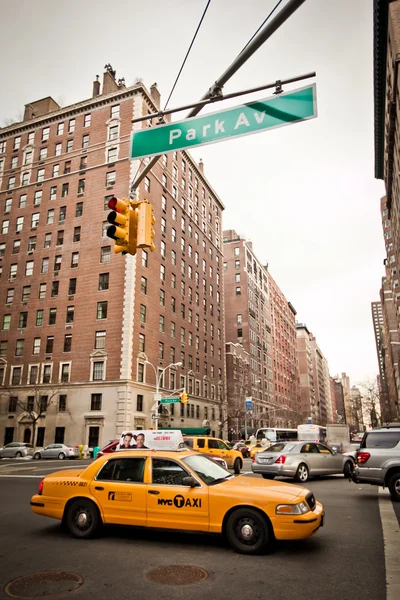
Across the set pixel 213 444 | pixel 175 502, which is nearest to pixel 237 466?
pixel 213 444

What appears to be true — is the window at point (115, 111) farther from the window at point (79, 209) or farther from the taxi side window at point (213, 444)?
the taxi side window at point (213, 444)

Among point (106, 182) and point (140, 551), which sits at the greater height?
point (106, 182)

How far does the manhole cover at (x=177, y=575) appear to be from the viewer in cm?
521

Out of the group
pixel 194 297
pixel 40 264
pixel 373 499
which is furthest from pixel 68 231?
pixel 373 499

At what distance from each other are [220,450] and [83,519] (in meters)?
14.9

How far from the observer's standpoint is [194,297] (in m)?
57.7

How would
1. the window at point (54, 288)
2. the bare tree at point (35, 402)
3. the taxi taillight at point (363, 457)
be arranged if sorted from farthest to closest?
the window at point (54, 288) < the bare tree at point (35, 402) < the taxi taillight at point (363, 457)

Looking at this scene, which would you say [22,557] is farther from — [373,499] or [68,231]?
[68,231]

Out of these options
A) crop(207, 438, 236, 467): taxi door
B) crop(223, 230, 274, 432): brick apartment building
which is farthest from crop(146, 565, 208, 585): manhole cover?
crop(223, 230, 274, 432): brick apartment building

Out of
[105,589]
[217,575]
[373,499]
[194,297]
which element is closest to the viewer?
[105,589]

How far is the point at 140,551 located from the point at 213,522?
46.7 inches

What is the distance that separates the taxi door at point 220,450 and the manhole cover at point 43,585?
1587 centimetres

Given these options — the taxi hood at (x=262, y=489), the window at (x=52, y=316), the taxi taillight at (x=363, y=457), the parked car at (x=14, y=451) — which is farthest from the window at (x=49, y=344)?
the taxi hood at (x=262, y=489)

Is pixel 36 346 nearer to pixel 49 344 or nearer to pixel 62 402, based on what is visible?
pixel 49 344
